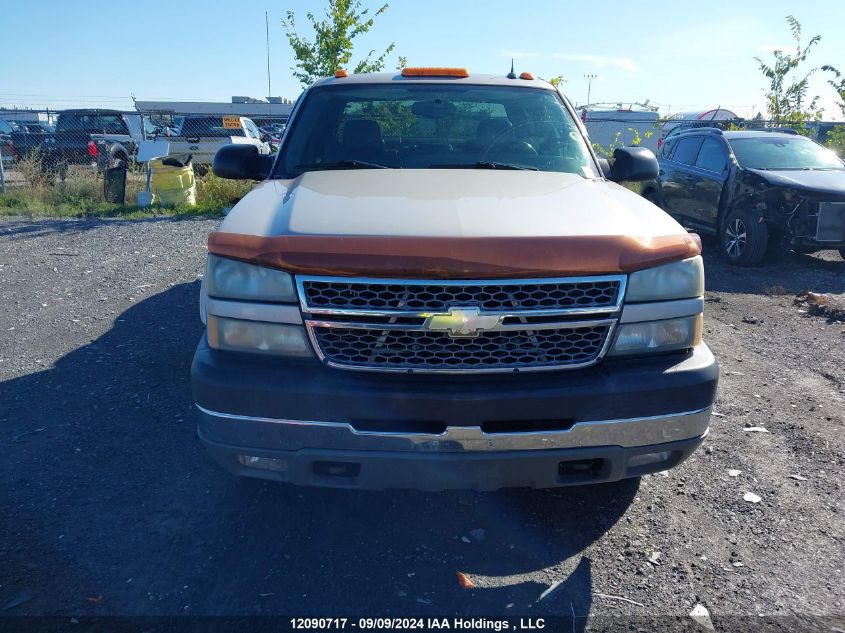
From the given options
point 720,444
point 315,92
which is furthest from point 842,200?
point 315,92

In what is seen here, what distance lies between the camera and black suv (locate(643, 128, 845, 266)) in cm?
805

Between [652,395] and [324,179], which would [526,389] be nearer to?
[652,395]

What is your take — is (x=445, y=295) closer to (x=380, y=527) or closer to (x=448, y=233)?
(x=448, y=233)

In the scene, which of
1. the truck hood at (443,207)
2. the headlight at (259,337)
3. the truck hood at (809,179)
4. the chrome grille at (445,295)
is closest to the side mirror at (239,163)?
Result: the truck hood at (443,207)

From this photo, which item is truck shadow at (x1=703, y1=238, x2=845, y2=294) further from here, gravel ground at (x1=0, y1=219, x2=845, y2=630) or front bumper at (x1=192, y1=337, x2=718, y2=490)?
front bumper at (x1=192, y1=337, x2=718, y2=490)

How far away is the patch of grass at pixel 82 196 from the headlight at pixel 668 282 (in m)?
10.1

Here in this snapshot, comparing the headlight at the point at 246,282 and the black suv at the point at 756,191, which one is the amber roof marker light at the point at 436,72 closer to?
the headlight at the point at 246,282

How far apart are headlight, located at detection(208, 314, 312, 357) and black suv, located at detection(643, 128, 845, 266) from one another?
300 inches

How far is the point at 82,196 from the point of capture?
1321 cm

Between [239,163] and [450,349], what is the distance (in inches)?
87.8

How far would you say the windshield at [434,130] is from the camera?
379 centimetres

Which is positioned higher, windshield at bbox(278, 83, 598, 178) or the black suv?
windshield at bbox(278, 83, 598, 178)

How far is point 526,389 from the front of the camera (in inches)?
94.8

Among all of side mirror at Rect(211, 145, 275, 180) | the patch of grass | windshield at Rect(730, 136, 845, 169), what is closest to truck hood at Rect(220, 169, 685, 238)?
side mirror at Rect(211, 145, 275, 180)
